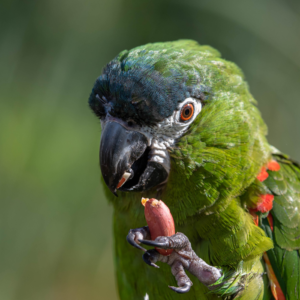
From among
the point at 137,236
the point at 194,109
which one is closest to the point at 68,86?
the point at 194,109

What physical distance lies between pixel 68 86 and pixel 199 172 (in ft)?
6.95

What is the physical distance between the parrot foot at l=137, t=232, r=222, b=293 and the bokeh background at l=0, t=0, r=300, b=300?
74.3 inches

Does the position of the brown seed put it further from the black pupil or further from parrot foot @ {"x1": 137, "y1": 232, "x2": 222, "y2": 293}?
the black pupil

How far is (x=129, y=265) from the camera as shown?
1615mm

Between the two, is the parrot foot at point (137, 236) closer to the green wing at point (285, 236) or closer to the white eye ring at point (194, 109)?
the white eye ring at point (194, 109)

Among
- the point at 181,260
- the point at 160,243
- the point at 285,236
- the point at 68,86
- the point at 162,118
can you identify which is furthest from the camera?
the point at 68,86

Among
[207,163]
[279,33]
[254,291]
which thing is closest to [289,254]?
[254,291]

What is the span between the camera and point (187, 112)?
49.1 inches

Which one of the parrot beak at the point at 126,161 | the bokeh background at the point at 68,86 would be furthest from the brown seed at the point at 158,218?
the bokeh background at the point at 68,86

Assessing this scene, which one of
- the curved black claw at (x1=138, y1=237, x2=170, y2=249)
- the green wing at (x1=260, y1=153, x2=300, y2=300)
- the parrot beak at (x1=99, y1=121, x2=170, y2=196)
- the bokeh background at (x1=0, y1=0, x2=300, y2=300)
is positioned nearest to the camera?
the curved black claw at (x1=138, y1=237, x2=170, y2=249)

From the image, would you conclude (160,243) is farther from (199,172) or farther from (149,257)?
(199,172)

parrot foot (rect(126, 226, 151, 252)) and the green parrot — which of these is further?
the green parrot

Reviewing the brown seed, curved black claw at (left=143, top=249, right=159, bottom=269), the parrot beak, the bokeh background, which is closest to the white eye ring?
the parrot beak

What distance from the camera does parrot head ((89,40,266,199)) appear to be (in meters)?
1.18
